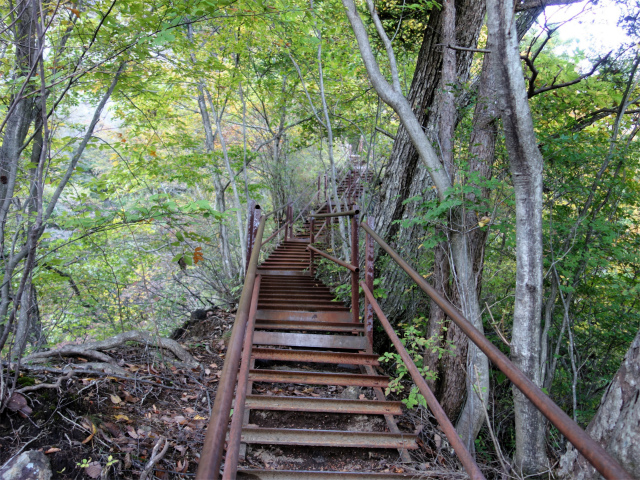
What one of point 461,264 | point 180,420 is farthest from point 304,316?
point 461,264

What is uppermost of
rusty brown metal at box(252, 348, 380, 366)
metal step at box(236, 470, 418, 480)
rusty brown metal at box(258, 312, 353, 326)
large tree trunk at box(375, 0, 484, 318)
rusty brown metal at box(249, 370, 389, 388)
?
large tree trunk at box(375, 0, 484, 318)

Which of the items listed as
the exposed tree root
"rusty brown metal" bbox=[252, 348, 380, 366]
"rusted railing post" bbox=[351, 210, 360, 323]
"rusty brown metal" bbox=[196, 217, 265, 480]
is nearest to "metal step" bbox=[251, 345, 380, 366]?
"rusty brown metal" bbox=[252, 348, 380, 366]

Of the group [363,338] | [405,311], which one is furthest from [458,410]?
[363,338]

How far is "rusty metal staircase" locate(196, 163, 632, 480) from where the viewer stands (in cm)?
114

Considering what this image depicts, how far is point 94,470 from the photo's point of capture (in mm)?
2043

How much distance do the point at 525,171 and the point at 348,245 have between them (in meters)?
2.85

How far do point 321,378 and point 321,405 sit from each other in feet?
0.94

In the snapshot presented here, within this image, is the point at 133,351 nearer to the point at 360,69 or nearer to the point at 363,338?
the point at 363,338

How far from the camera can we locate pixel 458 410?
14.4 feet

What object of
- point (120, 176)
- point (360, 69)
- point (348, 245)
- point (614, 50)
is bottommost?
point (348, 245)

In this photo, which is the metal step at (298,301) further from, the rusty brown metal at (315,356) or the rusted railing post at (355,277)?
the rusty brown metal at (315,356)

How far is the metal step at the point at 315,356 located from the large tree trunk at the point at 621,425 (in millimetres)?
1632

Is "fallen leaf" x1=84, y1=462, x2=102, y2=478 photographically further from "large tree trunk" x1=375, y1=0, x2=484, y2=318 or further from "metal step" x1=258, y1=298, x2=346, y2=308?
"large tree trunk" x1=375, y1=0, x2=484, y2=318

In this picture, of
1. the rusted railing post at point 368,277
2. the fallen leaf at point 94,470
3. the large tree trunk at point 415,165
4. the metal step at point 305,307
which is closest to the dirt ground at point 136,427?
the fallen leaf at point 94,470
